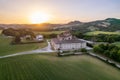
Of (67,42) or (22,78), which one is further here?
(67,42)

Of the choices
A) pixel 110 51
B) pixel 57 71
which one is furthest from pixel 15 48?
pixel 110 51

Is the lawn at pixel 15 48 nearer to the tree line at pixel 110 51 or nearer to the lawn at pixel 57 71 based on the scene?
the lawn at pixel 57 71

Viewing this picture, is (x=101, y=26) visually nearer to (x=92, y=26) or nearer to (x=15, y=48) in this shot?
(x=92, y=26)

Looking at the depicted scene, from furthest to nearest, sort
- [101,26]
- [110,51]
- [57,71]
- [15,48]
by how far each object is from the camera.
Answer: [101,26] < [15,48] < [110,51] < [57,71]

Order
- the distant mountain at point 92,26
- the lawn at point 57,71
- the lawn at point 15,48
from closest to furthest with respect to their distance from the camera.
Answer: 1. the lawn at point 57,71
2. the lawn at point 15,48
3. the distant mountain at point 92,26

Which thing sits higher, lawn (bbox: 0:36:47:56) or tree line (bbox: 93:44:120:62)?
tree line (bbox: 93:44:120:62)

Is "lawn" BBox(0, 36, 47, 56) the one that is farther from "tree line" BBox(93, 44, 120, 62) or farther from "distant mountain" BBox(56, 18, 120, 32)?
"distant mountain" BBox(56, 18, 120, 32)

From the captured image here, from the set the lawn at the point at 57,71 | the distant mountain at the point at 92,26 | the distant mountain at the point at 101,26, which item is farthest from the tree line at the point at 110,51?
the distant mountain at the point at 92,26

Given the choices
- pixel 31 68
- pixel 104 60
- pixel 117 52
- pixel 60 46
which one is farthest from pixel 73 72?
pixel 60 46

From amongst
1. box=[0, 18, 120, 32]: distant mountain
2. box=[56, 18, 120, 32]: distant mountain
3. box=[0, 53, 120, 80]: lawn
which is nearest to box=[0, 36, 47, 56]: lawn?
box=[0, 53, 120, 80]: lawn

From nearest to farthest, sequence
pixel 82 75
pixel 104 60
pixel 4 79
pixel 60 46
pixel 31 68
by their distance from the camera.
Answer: pixel 4 79 < pixel 82 75 < pixel 31 68 < pixel 104 60 < pixel 60 46

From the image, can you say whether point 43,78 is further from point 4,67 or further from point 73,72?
point 4,67
